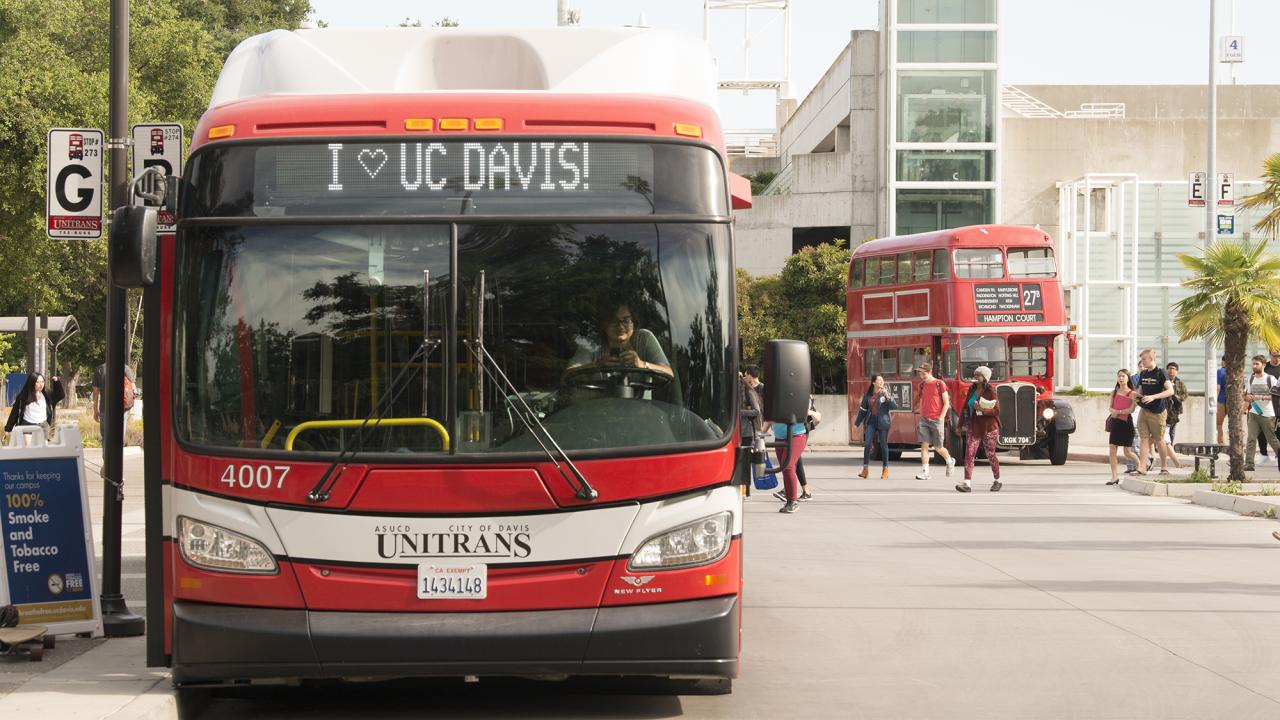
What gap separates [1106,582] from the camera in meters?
12.5

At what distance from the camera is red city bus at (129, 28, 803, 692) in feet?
21.6

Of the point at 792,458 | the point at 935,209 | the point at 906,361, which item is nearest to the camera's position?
the point at 792,458

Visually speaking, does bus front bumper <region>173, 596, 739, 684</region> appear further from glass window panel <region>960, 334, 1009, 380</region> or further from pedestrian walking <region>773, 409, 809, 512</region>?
glass window panel <region>960, 334, 1009, 380</region>

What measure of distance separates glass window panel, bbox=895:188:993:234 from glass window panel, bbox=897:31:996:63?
177 inches

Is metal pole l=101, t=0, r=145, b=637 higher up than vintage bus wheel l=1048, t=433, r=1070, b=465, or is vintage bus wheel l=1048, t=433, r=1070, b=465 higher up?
metal pole l=101, t=0, r=145, b=637

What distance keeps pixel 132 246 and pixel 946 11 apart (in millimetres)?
50106

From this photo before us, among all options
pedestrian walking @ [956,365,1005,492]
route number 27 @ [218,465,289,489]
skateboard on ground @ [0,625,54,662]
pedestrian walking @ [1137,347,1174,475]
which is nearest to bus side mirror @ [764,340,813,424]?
route number 27 @ [218,465,289,489]

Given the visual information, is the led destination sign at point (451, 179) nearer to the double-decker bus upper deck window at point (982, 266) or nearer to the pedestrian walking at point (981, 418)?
the pedestrian walking at point (981, 418)

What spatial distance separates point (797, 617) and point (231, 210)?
17.1 ft

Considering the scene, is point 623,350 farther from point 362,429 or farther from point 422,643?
point 422,643

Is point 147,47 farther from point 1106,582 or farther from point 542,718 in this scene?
point 542,718

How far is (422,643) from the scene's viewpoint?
21.5 feet

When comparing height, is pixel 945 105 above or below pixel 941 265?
above

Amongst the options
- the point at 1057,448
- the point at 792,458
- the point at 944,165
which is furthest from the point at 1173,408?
the point at 944,165
